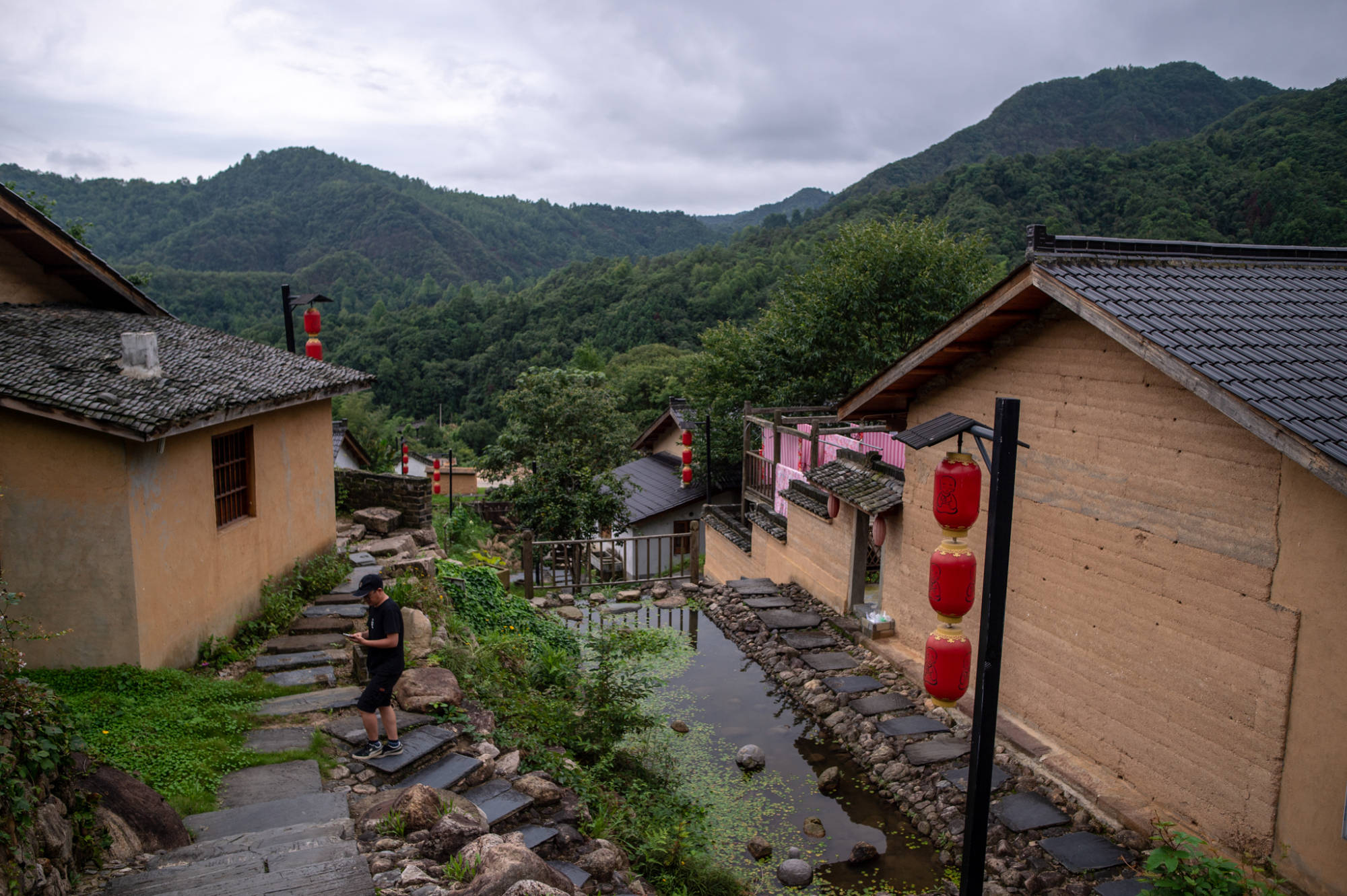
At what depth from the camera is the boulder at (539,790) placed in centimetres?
722

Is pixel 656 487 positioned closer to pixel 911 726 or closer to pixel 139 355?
pixel 911 726

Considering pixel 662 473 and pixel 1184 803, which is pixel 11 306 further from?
pixel 662 473

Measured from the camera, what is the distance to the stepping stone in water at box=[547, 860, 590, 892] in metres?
6.21

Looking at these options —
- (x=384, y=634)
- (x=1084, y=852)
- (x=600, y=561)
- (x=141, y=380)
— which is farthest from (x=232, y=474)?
(x=1084, y=852)

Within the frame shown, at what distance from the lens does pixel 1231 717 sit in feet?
23.4

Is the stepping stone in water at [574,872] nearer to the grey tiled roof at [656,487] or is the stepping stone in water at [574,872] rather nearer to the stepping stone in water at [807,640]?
the stepping stone in water at [807,640]

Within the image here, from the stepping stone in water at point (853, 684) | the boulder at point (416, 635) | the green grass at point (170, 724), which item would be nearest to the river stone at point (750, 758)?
the stepping stone in water at point (853, 684)

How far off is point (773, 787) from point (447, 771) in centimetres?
437

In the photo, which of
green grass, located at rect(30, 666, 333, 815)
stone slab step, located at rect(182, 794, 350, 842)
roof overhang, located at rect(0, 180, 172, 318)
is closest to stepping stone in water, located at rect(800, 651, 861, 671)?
green grass, located at rect(30, 666, 333, 815)

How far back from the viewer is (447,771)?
23.5ft

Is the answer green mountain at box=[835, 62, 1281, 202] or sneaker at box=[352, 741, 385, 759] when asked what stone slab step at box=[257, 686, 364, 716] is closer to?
sneaker at box=[352, 741, 385, 759]

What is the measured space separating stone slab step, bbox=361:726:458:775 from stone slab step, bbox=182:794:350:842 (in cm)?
61

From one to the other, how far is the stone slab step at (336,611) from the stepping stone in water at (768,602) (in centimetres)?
714

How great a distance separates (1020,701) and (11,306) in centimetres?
1332
